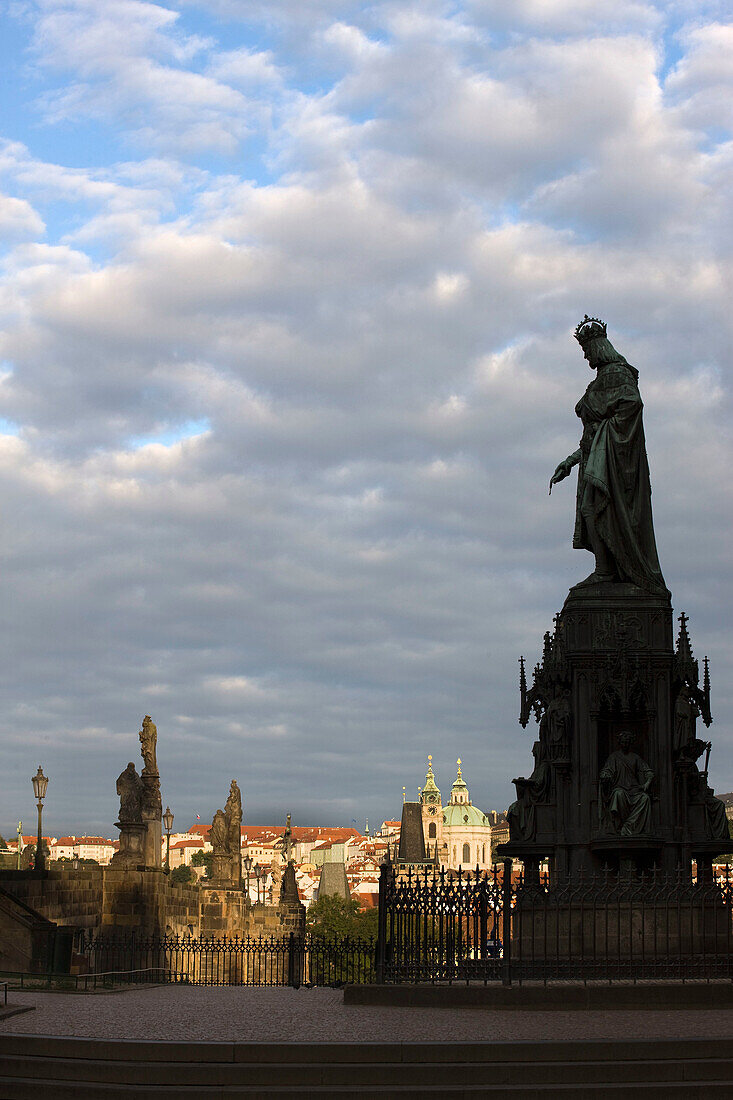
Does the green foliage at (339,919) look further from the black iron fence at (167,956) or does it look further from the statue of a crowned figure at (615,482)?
the statue of a crowned figure at (615,482)

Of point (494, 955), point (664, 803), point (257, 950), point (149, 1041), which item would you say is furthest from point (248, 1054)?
point (257, 950)

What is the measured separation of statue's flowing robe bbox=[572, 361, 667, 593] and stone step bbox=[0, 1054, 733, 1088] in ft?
27.2

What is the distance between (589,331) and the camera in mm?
19828

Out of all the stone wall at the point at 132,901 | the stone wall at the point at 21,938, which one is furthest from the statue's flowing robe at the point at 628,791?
the stone wall at the point at 132,901

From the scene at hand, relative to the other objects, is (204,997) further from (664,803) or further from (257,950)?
(257,950)

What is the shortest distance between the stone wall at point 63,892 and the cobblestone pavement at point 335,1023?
1042 centimetres

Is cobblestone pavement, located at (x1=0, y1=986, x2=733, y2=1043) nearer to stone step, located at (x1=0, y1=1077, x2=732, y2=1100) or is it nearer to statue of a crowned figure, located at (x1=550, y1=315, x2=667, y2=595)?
stone step, located at (x1=0, y1=1077, x2=732, y2=1100)

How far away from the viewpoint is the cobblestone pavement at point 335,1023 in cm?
1202

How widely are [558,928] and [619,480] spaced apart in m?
6.54

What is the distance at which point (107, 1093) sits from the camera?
428 inches

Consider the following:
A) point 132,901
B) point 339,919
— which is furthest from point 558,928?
point 339,919

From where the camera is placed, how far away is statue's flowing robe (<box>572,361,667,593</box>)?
1871cm

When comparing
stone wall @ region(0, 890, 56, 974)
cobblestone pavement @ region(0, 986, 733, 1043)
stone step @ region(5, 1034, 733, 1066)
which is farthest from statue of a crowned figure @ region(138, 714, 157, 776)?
stone step @ region(5, 1034, 733, 1066)

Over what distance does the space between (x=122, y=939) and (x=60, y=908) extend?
1528 mm
